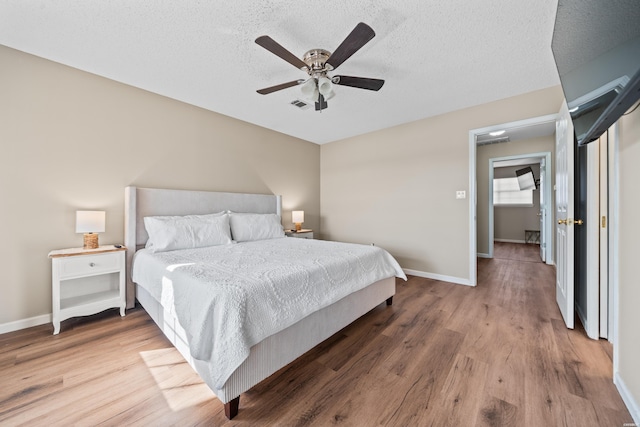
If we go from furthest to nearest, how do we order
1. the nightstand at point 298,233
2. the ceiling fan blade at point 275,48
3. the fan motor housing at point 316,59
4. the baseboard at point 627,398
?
1. the nightstand at point 298,233
2. the fan motor housing at point 316,59
3. the ceiling fan blade at point 275,48
4. the baseboard at point 627,398

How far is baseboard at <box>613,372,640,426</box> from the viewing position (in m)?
1.22

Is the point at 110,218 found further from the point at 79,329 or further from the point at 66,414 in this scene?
the point at 66,414

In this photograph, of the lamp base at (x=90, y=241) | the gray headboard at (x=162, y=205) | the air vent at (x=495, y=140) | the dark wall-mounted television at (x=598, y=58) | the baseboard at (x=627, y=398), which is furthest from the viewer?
the air vent at (x=495, y=140)

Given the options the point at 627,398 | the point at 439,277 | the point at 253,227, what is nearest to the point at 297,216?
the point at 253,227

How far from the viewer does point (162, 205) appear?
298 cm

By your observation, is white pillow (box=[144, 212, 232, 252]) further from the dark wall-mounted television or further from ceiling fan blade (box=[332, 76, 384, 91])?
the dark wall-mounted television

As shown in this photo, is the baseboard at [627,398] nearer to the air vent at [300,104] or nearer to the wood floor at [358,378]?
the wood floor at [358,378]

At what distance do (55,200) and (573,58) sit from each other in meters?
4.10

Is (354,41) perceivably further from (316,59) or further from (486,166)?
(486,166)

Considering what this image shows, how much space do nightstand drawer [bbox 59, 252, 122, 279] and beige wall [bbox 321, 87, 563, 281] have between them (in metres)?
3.54

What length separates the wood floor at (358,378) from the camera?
4.28ft

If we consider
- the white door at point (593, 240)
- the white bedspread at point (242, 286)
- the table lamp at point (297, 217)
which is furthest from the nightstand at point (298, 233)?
the white door at point (593, 240)

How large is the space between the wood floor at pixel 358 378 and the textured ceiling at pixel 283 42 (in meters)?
2.48

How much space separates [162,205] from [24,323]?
1528mm
